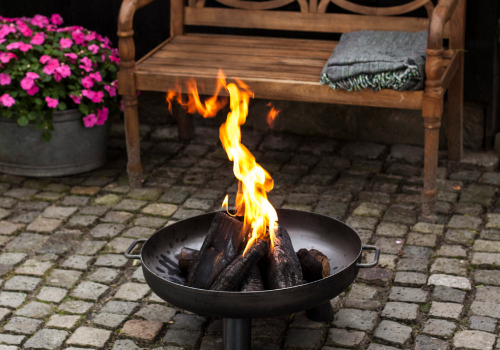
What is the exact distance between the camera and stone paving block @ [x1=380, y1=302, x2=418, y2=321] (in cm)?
293

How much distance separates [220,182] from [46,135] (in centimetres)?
108

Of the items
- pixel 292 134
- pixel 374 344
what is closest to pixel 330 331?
pixel 374 344

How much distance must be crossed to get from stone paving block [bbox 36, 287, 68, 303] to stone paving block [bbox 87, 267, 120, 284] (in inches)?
6.3

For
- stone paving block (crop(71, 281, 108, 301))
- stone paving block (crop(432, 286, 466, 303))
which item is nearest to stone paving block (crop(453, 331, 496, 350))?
stone paving block (crop(432, 286, 466, 303))

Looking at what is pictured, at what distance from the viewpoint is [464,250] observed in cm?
345

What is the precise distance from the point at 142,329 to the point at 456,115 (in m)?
2.48

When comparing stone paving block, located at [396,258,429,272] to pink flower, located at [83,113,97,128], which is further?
pink flower, located at [83,113,97,128]

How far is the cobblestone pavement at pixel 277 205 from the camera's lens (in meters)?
2.86

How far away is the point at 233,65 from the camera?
13.6 ft

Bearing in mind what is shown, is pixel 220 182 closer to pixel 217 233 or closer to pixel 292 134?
pixel 292 134

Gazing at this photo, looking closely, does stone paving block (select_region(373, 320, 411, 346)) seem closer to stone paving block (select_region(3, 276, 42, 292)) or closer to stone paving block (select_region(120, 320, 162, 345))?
stone paving block (select_region(120, 320, 162, 345))

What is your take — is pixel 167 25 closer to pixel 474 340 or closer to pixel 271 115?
pixel 271 115

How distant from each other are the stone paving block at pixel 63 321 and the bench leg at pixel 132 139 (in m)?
1.42

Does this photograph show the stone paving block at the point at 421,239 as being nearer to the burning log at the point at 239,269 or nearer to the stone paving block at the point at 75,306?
the burning log at the point at 239,269
